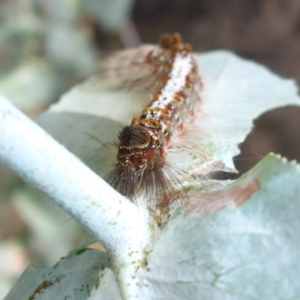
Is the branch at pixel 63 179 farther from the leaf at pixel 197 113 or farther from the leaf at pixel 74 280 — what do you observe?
the leaf at pixel 197 113

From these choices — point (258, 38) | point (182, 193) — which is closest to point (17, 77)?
point (258, 38)

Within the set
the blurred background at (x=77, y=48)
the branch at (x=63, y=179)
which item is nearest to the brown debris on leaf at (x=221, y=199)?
the branch at (x=63, y=179)

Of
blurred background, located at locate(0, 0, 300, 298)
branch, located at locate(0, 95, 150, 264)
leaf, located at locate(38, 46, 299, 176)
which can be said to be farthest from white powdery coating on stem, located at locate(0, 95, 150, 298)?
blurred background, located at locate(0, 0, 300, 298)

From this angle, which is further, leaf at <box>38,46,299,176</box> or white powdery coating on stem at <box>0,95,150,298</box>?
leaf at <box>38,46,299,176</box>

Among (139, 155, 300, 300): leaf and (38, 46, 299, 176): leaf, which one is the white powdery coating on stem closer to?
(139, 155, 300, 300): leaf

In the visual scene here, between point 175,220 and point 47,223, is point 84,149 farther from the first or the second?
point 47,223

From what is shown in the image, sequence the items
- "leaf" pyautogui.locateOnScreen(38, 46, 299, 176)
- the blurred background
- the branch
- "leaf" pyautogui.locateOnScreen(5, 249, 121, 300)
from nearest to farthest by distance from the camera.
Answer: the branch
"leaf" pyautogui.locateOnScreen(5, 249, 121, 300)
"leaf" pyautogui.locateOnScreen(38, 46, 299, 176)
the blurred background
